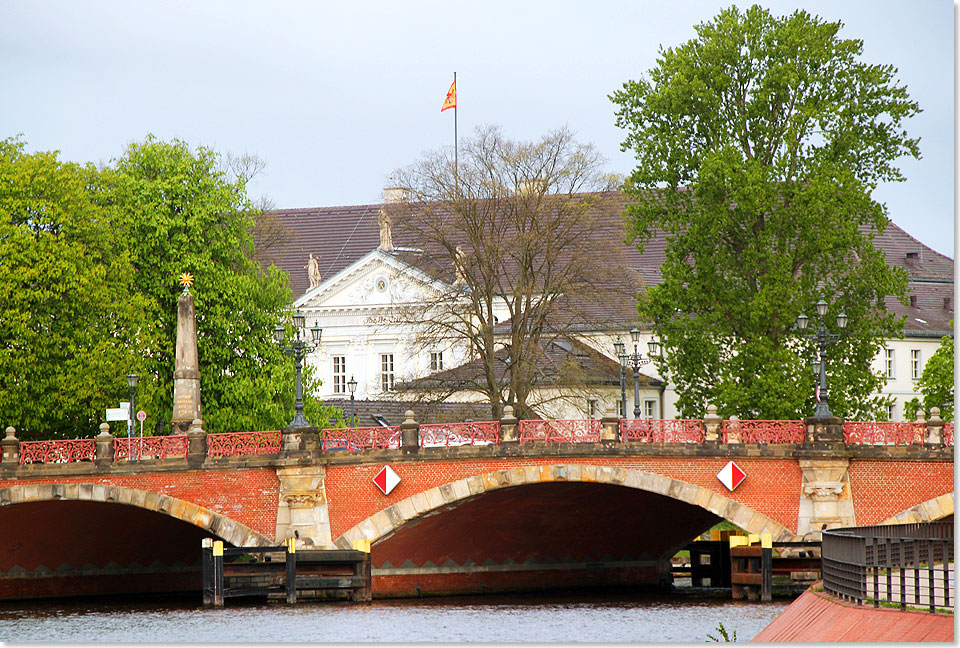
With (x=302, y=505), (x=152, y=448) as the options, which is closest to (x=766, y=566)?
(x=302, y=505)

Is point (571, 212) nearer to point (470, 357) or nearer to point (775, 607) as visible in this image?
point (470, 357)

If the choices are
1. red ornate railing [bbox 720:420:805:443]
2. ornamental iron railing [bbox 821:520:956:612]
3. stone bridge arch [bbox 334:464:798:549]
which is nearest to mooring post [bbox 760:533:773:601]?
stone bridge arch [bbox 334:464:798:549]

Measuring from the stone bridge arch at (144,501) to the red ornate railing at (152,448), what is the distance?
2.32 ft

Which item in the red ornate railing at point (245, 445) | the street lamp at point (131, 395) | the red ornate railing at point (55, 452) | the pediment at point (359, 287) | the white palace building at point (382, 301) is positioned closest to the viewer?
the red ornate railing at point (245, 445)

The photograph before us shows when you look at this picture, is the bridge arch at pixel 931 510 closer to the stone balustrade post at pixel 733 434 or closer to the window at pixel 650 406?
the stone balustrade post at pixel 733 434

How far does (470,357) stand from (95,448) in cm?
1224

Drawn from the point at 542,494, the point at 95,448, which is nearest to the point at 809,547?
the point at 542,494

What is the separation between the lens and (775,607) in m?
31.4

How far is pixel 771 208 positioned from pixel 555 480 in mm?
9284

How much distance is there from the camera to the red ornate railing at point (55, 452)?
35.2m

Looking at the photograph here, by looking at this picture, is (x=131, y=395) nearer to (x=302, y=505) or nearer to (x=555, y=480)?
(x=302, y=505)

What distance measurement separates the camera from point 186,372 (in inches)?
1531

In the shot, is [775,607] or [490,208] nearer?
[775,607]

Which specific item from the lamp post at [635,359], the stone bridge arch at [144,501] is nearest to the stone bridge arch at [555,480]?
the stone bridge arch at [144,501]
